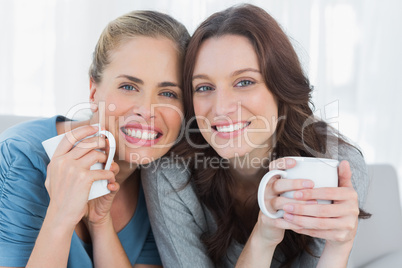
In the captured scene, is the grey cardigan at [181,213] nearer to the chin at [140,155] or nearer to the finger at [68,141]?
the chin at [140,155]

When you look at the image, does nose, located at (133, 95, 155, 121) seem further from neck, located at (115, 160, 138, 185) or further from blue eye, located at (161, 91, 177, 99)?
neck, located at (115, 160, 138, 185)

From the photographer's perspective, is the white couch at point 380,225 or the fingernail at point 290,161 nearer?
the fingernail at point 290,161

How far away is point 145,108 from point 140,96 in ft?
0.16

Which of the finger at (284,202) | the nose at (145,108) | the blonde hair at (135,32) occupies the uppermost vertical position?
the blonde hair at (135,32)

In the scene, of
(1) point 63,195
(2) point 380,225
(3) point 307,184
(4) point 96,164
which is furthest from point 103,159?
(2) point 380,225

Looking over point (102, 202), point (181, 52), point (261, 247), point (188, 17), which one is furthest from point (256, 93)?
point (188, 17)

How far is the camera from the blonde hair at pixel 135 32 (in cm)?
145

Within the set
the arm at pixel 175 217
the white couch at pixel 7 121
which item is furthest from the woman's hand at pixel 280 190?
the white couch at pixel 7 121

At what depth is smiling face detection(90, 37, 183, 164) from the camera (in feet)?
4.58

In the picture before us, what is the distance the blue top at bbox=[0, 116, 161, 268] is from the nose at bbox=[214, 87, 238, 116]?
57 cm

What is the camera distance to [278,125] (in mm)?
1574

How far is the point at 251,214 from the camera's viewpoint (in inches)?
66.1

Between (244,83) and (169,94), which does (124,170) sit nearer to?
(169,94)

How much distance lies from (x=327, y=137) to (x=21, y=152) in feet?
3.58
